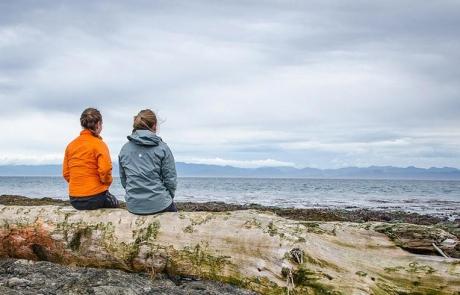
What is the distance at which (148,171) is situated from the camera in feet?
24.6

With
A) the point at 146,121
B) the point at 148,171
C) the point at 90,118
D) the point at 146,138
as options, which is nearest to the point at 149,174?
the point at 148,171

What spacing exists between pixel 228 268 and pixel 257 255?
1.60 ft

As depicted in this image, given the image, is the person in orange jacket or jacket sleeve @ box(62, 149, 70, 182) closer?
the person in orange jacket

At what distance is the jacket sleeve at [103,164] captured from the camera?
309 inches

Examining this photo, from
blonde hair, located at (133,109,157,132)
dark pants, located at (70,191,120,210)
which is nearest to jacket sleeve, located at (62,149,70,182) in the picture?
dark pants, located at (70,191,120,210)

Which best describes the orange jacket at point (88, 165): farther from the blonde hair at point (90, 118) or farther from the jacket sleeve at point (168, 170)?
the jacket sleeve at point (168, 170)

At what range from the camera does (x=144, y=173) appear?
7.50 metres

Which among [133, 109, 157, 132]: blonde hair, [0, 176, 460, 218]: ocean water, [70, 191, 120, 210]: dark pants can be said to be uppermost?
[133, 109, 157, 132]: blonde hair

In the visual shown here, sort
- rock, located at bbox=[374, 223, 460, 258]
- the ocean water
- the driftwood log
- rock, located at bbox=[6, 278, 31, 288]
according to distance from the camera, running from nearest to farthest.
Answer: the driftwood log, rock, located at bbox=[6, 278, 31, 288], rock, located at bbox=[374, 223, 460, 258], the ocean water

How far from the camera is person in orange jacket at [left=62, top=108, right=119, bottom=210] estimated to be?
7.94 metres

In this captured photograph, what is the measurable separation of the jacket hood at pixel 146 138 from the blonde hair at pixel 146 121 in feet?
0.46

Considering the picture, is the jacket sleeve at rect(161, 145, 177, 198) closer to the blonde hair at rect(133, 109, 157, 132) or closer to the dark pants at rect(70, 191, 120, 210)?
the blonde hair at rect(133, 109, 157, 132)

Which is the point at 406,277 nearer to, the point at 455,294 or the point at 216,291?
the point at 455,294

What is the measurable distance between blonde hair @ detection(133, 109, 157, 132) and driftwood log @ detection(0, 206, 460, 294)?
54.7 inches
